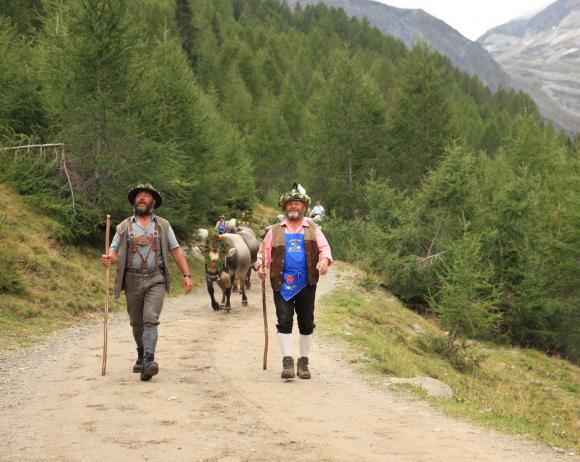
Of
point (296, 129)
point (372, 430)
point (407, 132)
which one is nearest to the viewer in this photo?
point (372, 430)

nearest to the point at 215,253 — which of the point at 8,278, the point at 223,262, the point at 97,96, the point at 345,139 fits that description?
the point at 223,262

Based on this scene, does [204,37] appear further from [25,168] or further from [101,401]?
[101,401]

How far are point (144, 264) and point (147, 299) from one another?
17.0 inches

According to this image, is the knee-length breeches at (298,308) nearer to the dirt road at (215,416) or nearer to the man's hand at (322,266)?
the man's hand at (322,266)

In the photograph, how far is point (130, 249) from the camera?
26.7 feet

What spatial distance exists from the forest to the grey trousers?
22.4 ft

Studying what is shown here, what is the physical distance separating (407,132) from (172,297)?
24.4 m

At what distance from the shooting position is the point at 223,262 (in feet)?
52.3

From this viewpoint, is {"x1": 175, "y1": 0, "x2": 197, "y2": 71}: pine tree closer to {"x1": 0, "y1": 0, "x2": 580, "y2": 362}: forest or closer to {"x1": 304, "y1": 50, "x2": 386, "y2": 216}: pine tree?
{"x1": 0, "y1": 0, "x2": 580, "y2": 362}: forest

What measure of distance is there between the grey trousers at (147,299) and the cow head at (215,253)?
7478 millimetres

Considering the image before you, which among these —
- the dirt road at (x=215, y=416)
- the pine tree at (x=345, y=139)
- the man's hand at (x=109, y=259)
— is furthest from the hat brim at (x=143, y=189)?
the pine tree at (x=345, y=139)

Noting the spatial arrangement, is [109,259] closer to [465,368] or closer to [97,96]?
[465,368]

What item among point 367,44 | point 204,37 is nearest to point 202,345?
point 204,37

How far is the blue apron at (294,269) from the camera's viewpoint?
27.0ft
